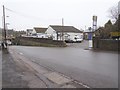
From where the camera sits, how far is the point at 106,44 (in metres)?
29.3

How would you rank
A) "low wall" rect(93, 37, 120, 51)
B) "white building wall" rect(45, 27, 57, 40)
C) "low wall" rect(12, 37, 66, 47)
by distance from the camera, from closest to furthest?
A: "low wall" rect(93, 37, 120, 51), "low wall" rect(12, 37, 66, 47), "white building wall" rect(45, 27, 57, 40)

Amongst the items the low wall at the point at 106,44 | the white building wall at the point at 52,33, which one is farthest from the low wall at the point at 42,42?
the low wall at the point at 106,44

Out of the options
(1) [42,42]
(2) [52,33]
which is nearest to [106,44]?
(1) [42,42]

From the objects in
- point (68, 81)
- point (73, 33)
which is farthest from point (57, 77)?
point (73, 33)

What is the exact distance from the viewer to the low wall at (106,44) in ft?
89.5

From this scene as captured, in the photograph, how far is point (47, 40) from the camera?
164ft

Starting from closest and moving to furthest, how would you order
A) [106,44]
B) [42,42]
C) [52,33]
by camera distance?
[106,44] < [42,42] < [52,33]

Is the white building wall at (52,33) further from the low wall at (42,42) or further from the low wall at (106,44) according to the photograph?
the low wall at (106,44)

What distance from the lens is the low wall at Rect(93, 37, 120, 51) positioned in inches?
1074

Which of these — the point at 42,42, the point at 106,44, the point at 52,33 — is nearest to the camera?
the point at 106,44

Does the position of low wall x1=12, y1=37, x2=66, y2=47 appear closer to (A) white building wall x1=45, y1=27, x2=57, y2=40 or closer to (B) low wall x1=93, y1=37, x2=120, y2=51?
(A) white building wall x1=45, y1=27, x2=57, y2=40

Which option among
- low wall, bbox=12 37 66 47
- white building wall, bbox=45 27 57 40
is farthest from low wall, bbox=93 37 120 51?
white building wall, bbox=45 27 57 40

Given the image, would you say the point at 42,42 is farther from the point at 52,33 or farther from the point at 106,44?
the point at 106,44

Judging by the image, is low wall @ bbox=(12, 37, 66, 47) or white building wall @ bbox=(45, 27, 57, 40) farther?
white building wall @ bbox=(45, 27, 57, 40)
